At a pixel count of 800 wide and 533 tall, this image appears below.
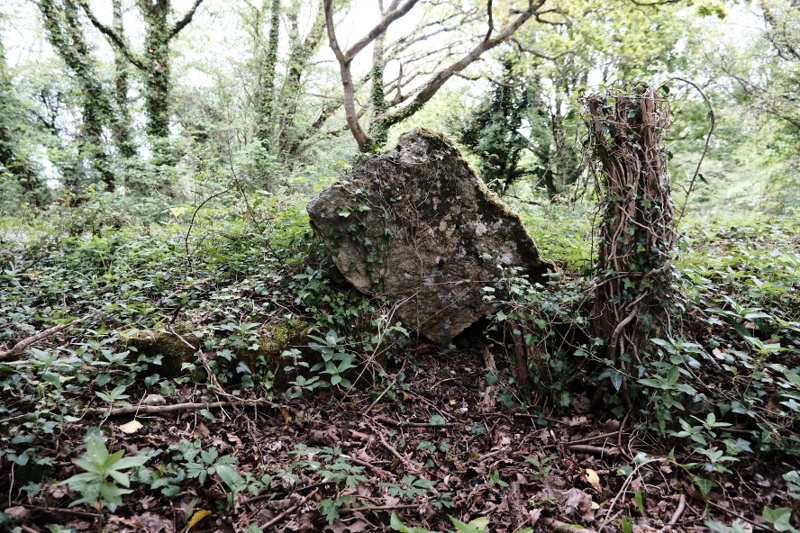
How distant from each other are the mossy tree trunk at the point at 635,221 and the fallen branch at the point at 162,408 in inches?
102

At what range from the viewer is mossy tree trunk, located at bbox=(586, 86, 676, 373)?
2688 millimetres

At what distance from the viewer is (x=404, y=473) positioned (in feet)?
7.96

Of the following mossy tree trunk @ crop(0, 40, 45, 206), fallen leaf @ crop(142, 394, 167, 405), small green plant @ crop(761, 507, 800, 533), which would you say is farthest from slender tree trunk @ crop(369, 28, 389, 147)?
small green plant @ crop(761, 507, 800, 533)

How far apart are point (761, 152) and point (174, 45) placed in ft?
59.2

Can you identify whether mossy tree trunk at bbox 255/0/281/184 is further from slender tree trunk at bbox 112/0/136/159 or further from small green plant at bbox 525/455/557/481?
small green plant at bbox 525/455/557/481

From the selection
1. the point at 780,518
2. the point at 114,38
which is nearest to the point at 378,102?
the point at 114,38

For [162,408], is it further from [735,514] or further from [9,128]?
[9,128]

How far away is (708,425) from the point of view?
2160 mm

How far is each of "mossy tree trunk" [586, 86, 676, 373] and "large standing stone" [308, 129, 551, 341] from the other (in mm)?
1048

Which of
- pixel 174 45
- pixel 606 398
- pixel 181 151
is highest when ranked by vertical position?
pixel 174 45

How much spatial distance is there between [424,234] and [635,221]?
70.2 inches

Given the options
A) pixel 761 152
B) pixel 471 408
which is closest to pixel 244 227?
pixel 471 408

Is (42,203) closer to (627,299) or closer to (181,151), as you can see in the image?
(181,151)

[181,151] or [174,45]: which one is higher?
[174,45]
